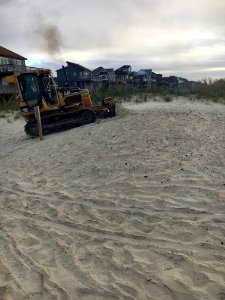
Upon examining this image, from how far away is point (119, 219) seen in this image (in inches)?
217

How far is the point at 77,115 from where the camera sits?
48.8ft

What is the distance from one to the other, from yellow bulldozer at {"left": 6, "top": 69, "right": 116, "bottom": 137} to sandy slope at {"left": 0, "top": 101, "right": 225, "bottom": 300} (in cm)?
492

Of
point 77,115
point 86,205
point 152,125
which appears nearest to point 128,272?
point 86,205

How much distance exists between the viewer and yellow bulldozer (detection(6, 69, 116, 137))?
14383mm

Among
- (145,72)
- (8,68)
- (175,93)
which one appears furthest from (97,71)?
(175,93)

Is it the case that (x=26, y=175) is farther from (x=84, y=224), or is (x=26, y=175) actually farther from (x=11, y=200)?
(x=84, y=224)

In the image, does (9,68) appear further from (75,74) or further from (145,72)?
(145,72)

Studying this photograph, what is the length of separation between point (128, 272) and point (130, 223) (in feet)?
4.08

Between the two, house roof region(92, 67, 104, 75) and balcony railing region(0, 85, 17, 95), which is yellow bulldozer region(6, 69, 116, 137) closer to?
balcony railing region(0, 85, 17, 95)

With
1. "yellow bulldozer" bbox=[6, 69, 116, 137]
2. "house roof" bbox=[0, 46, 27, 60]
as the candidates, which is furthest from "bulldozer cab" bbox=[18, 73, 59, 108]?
"house roof" bbox=[0, 46, 27, 60]

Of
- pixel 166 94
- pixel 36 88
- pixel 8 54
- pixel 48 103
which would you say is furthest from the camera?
pixel 8 54

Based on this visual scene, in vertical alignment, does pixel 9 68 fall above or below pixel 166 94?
above

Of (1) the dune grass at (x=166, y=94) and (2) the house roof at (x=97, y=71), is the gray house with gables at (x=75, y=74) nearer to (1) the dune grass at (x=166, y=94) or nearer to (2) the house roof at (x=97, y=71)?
(2) the house roof at (x=97, y=71)

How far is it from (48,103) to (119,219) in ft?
32.6
